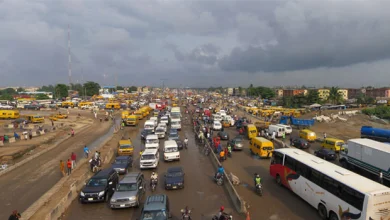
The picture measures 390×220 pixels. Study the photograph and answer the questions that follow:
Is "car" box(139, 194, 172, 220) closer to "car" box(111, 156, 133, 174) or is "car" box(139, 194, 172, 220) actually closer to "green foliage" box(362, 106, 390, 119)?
"car" box(111, 156, 133, 174)

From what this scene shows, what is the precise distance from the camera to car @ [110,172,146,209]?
13.1 metres

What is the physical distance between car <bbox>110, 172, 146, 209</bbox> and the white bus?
916 centimetres

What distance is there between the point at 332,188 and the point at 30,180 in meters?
20.2

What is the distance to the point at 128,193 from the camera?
1355 centimetres

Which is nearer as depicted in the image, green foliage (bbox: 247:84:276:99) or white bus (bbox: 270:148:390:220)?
white bus (bbox: 270:148:390:220)

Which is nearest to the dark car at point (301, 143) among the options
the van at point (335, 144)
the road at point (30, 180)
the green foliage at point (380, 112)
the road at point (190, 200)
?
the van at point (335, 144)

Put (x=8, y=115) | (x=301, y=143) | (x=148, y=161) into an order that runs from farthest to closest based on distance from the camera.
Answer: (x=8, y=115), (x=301, y=143), (x=148, y=161)

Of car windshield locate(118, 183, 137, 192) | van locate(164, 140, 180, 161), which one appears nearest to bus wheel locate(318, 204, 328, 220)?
car windshield locate(118, 183, 137, 192)

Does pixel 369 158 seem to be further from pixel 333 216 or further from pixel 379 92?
pixel 379 92

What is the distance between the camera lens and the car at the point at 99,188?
13.9m

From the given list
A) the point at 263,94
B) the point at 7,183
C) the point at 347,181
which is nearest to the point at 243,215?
the point at 347,181

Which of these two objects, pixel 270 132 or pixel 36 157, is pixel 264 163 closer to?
pixel 270 132

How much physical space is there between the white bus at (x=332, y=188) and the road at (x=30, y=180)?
51.4 ft

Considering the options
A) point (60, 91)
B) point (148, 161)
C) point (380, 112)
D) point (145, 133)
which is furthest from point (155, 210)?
point (60, 91)
